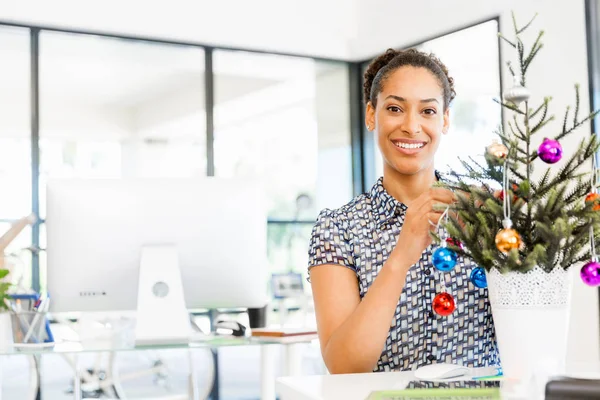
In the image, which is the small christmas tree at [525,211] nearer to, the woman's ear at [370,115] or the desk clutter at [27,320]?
the woman's ear at [370,115]

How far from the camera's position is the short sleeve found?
1.60 m

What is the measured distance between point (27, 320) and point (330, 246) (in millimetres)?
989

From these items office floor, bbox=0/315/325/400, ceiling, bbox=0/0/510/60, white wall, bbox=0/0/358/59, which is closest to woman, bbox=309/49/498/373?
office floor, bbox=0/315/325/400

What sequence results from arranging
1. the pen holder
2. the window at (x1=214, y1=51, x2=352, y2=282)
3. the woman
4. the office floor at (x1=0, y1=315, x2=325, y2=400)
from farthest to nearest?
the window at (x1=214, y1=51, x2=352, y2=282)
the office floor at (x1=0, y1=315, x2=325, y2=400)
the pen holder
the woman

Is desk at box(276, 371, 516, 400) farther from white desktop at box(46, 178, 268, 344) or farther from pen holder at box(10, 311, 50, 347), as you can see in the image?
pen holder at box(10, 311, 50, 347)

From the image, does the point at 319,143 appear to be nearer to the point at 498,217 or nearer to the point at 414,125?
the point at 414,125

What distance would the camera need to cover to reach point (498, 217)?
3.51 ft

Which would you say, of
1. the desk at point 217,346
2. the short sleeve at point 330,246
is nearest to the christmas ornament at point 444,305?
the short sleeve at point 330,246

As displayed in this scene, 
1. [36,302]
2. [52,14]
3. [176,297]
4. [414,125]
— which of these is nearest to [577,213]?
[414,125]

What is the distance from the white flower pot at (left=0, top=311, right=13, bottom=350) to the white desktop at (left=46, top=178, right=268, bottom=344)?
0.14 meters

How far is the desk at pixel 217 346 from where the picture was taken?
78.7 inches

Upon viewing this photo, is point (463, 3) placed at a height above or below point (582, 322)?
above

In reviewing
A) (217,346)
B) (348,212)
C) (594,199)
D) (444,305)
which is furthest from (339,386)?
(217,346)

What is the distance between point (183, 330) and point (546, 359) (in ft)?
3.99
